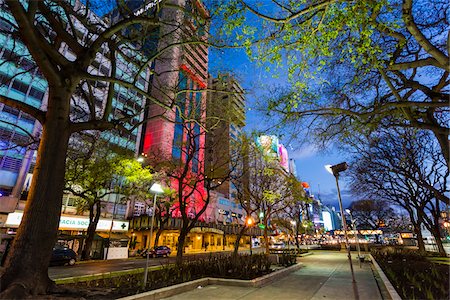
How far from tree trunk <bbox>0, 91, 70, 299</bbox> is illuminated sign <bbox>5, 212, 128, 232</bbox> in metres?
21.5

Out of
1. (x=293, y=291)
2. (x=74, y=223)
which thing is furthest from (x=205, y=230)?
(x=293, y=291)

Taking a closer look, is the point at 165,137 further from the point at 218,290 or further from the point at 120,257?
the point at 218,290

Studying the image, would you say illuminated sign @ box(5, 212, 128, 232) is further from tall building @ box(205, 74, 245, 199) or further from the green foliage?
tall building @ box(205, 74, 245, 199)

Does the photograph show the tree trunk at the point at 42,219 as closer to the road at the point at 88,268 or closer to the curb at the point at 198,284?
the curb at the point at 198,284

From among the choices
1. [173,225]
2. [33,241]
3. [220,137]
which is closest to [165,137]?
[173,225]

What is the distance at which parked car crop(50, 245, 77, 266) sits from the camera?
1783cm

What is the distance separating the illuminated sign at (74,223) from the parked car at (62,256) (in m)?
6.19

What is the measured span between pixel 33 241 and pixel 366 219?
202 feet

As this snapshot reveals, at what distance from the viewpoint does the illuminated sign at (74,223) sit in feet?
80.0

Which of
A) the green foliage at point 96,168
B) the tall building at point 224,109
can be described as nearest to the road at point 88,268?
the green foliage at point 96,168

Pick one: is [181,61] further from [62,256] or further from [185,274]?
[62,256]

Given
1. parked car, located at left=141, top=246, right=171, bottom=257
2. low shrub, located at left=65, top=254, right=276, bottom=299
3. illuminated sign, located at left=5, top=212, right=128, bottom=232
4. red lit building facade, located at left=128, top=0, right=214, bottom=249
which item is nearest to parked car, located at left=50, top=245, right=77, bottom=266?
illuminated sign, located at left=5, top=212, right=128, bottom=232

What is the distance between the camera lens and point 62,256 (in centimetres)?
1828

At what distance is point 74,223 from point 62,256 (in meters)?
11.9
